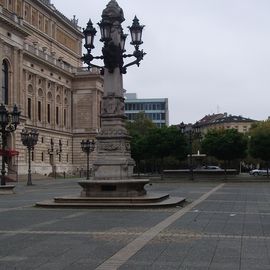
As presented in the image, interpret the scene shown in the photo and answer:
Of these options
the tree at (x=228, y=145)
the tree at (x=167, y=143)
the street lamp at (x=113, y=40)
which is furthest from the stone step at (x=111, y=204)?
the tree at (x=167, y=143)

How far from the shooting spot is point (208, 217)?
1692 cm

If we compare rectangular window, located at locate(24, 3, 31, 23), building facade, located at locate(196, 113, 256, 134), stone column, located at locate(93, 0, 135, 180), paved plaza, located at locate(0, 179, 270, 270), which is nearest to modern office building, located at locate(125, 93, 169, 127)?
building facade, located at locate(196, 113, 256, 134)

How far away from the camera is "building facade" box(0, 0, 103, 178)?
7294 centimetres

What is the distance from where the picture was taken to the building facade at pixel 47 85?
72.9 meters

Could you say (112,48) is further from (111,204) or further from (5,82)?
(5,82)

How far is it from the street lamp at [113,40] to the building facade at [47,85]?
47.7m

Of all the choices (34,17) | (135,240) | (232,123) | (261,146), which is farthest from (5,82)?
(232,123)

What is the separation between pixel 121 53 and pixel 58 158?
76.4 metres

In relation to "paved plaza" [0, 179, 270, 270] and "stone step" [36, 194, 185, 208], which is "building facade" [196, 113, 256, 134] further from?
"paved plaza" [0, 179, 270, 270]

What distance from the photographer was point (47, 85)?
94.6 m

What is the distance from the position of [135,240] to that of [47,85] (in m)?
84.6

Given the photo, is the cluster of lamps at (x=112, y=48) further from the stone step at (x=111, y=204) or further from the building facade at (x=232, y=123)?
the building facade at (x=232, y=123)

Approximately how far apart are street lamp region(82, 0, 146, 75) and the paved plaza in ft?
20.9

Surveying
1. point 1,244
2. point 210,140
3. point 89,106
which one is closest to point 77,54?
point 89,106
